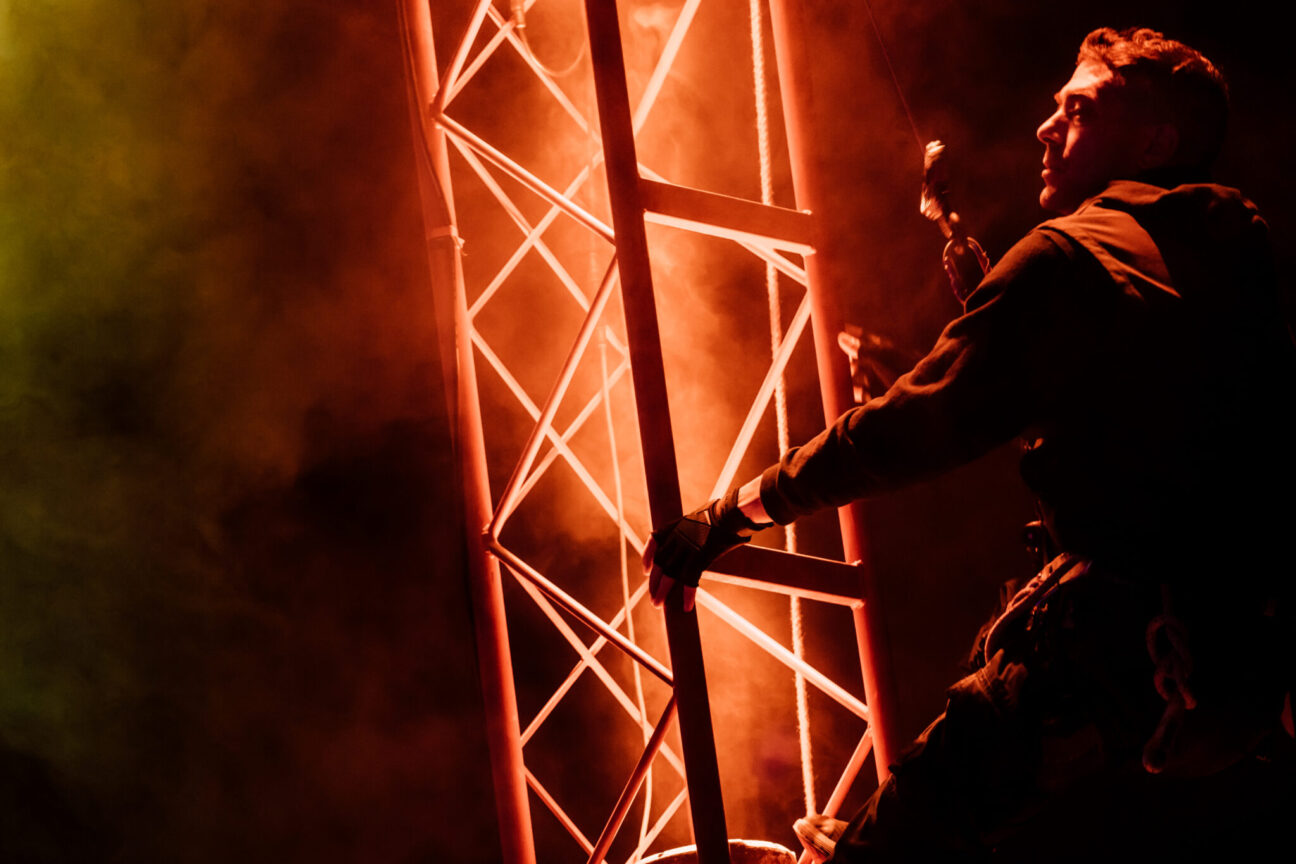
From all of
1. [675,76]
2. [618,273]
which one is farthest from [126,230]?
[618,273]

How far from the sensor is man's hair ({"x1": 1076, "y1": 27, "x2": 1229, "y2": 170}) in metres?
1.63

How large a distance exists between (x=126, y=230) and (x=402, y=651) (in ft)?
7.30

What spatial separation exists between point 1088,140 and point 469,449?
1.92m

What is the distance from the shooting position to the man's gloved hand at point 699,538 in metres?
1.82

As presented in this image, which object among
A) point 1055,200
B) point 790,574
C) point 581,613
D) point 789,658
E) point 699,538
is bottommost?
point 789,658

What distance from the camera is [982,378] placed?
4.75 ft

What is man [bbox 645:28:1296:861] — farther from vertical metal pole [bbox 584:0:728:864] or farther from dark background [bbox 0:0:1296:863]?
dark background [bbox 0:0:1296:863]

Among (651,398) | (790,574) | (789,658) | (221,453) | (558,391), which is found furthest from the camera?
(221,453)

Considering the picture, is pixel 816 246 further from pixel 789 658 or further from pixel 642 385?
pixel 789 658

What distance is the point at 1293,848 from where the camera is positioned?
2020 mm

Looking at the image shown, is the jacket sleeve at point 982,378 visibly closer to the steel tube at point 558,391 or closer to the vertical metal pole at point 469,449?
the steel tube at point 558,391

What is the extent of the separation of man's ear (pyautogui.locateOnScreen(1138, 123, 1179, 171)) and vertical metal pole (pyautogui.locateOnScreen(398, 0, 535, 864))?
191 cm

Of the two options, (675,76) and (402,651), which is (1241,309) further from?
(402,651)

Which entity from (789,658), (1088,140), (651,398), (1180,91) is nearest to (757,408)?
(651,398)
